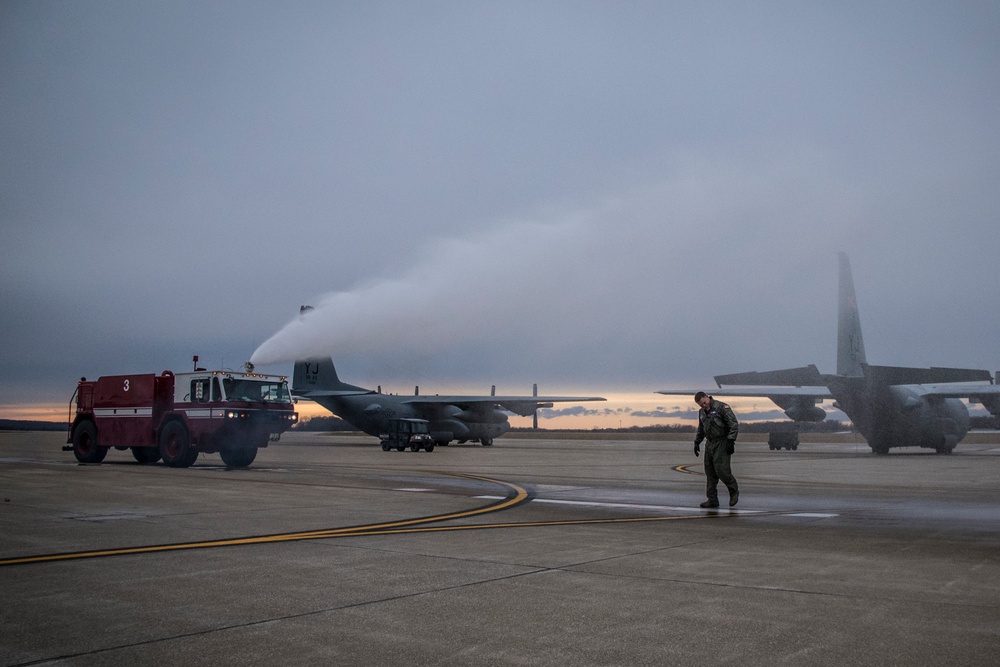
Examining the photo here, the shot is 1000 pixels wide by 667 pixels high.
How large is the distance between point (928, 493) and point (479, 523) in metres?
11.9

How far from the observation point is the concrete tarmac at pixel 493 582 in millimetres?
4840

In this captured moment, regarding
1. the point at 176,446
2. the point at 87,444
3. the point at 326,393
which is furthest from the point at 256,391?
the point at 326,393

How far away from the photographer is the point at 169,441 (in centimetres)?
2608

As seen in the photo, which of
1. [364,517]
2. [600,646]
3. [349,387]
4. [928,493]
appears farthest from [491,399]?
[600,646]

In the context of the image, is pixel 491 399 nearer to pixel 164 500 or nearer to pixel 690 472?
pixel 690 472

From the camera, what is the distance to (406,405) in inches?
2148

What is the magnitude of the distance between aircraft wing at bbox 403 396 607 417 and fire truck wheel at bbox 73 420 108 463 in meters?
27.4

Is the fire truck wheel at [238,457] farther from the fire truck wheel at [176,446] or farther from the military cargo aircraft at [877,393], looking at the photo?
the military cargo aircraft at [877,393]

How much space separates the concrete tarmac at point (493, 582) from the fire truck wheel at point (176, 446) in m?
11.0

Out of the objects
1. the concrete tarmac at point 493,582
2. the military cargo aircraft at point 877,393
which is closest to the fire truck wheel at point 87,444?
the concrete tarmac at point 493,582

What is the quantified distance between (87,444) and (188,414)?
5962 millimetres

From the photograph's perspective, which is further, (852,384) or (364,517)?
(852,384)

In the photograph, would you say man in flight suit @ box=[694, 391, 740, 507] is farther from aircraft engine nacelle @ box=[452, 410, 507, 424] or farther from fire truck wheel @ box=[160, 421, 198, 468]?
aircraft engine nacelle @ box=[452, 410, 507, 424]

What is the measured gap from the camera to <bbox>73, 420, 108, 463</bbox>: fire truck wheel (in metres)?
28.1
